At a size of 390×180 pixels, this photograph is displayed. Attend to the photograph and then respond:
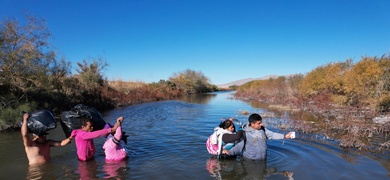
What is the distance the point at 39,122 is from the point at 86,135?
104 cm

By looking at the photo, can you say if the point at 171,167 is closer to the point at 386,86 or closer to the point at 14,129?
the point at 14,129

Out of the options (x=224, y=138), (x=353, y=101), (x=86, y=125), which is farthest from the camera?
(x=353, y=101)

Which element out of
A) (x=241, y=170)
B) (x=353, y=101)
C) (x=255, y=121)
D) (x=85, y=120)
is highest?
(x=85, y=120)

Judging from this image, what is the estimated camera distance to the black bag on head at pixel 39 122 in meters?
6.00

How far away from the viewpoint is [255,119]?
6523 mm

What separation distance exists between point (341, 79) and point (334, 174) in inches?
694

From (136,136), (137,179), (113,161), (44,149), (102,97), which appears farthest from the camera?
(102,97)

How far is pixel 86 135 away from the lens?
636 centimetres

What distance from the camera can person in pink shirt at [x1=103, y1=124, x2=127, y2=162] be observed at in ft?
21.6

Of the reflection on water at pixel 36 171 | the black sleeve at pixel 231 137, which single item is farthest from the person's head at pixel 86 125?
the black sleeve at pixel 231 137

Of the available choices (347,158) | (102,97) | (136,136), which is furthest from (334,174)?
(102,97)

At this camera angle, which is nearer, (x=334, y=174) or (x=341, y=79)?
(x=334, y=174)

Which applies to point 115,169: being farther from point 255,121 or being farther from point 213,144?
point 255,121

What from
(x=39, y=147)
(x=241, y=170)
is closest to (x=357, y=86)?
(x=241, y=170)
